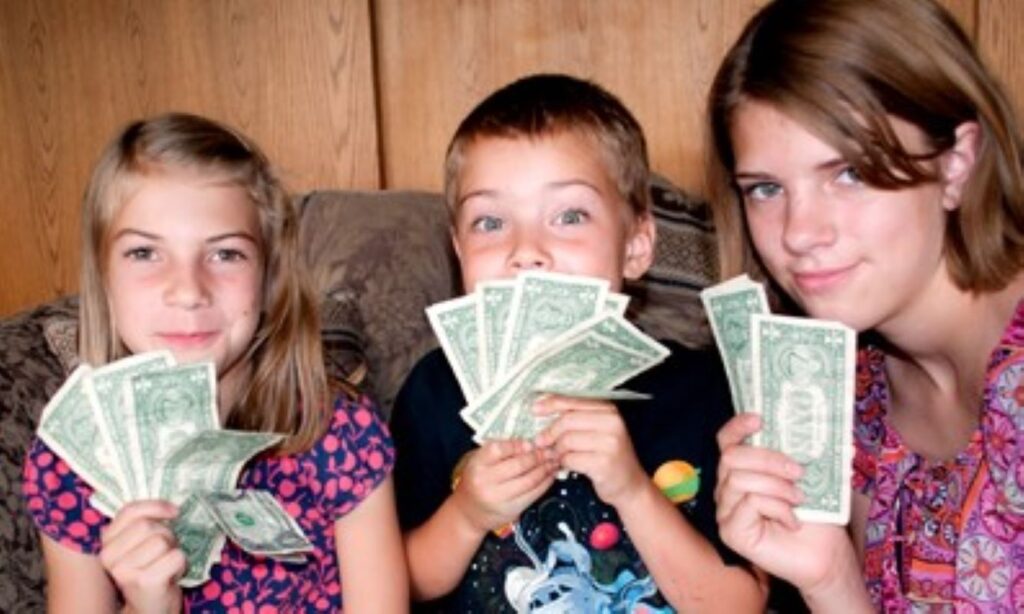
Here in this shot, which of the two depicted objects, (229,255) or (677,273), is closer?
(229,255)

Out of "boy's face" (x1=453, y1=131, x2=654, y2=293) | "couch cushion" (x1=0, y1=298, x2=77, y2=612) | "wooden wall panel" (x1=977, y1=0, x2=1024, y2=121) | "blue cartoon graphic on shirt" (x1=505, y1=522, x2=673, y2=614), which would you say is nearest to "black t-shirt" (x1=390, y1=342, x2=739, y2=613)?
"blue cartoon graphic on shirt" (x1=505, y1=522, x2=673, y2=614)

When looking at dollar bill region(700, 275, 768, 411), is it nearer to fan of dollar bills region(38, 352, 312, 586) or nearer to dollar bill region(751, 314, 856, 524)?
dollar bill region(751, 314, 856, 524)

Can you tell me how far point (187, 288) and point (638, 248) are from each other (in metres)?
0.71

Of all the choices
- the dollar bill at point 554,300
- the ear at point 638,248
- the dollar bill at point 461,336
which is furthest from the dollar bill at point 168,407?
the ear at point 638,248

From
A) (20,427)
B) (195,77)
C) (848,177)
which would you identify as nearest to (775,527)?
(848,177)

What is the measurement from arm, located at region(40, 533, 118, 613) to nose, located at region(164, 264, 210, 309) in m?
0.42

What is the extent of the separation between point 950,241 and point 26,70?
281 centimetres

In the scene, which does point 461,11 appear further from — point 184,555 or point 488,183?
point 184,555

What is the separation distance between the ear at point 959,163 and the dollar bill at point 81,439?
1234 millimetres

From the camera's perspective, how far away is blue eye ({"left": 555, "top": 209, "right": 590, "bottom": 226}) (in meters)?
1.63

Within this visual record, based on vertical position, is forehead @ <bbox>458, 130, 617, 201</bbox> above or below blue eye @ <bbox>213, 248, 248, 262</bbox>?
above

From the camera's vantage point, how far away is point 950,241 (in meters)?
1.58

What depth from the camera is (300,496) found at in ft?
5.59

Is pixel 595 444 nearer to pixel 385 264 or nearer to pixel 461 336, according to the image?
pixel 461 336
